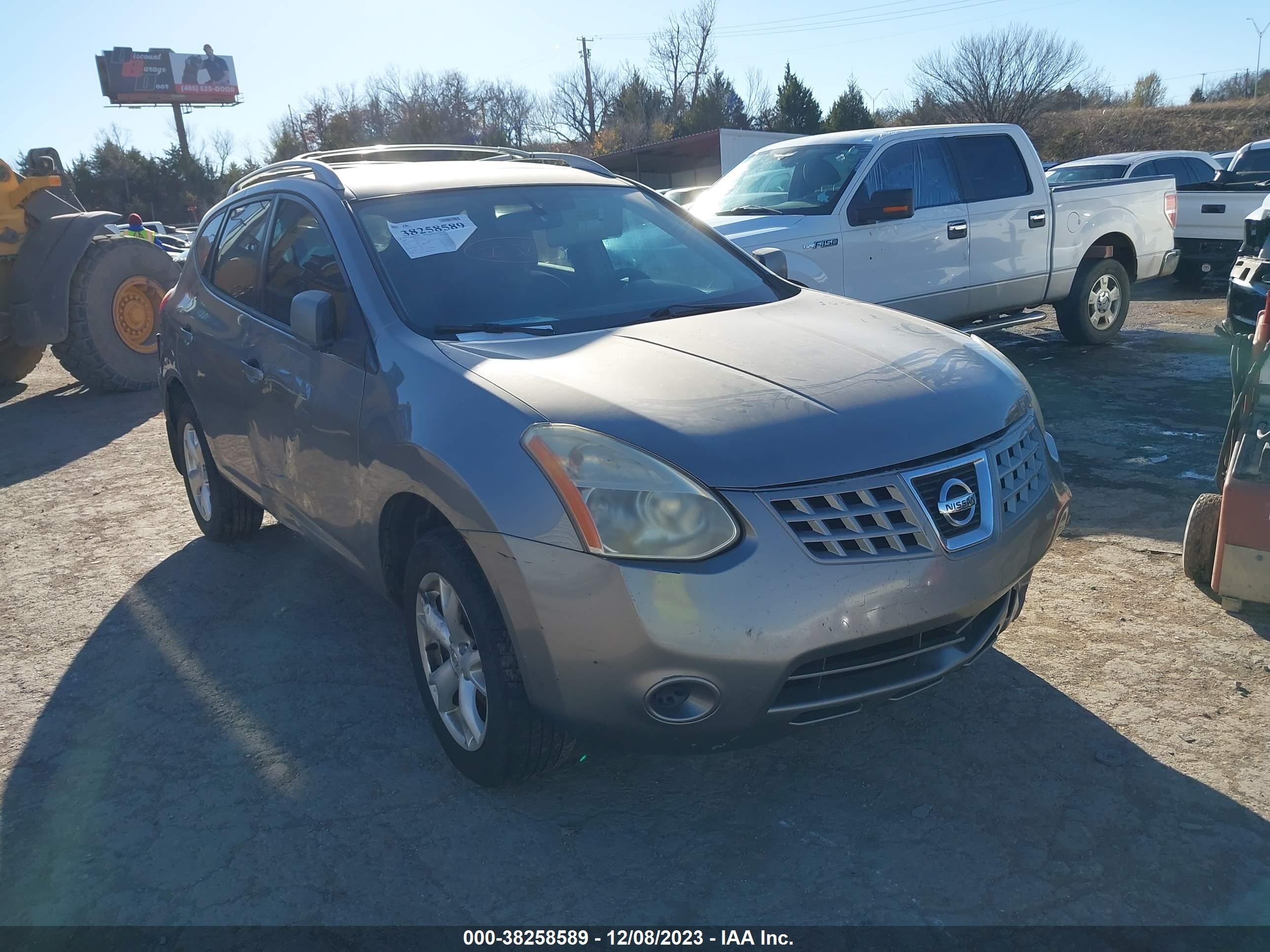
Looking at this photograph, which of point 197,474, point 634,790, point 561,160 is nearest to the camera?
point 634,790

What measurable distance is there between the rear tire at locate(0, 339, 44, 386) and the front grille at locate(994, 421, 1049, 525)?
31.8 feet

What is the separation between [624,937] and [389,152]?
3.76 metres

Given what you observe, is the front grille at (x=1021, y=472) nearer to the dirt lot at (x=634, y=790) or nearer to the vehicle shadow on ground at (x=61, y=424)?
the dirt lot at (x=634, y=790)

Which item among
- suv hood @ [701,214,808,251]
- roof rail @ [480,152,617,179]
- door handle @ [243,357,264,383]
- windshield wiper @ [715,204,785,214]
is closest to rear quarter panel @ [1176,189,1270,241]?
windshield wiper @ [715,204,785,214]

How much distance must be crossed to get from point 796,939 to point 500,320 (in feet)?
6.74

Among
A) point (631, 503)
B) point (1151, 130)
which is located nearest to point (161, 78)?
point (1151, 130)

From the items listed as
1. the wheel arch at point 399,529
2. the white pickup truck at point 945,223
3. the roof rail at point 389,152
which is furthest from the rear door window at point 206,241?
the white pickup truck at point 945,223

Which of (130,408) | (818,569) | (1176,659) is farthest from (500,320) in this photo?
(130,408)

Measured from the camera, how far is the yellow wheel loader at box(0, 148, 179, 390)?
9.16m

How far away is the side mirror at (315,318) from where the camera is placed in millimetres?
3338

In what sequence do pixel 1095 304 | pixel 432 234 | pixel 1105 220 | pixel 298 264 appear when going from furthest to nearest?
pixel 1095 304, pixel 1105 220, pixel 298 264, pixel 432 234

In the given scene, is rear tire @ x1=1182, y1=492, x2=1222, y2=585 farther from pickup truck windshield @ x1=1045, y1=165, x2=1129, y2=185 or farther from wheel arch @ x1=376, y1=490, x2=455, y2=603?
pickup truck windshield @ x1=1045, y1=165, x2=1129, y2=185

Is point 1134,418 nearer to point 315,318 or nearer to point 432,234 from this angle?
point 432,234

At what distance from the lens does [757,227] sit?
24.9ft
